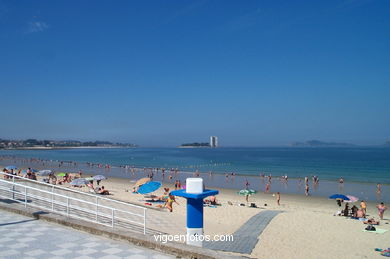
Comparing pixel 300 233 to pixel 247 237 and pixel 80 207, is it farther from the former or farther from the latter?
pixel 80 207

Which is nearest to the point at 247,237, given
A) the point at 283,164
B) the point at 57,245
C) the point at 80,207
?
the point at 80,207

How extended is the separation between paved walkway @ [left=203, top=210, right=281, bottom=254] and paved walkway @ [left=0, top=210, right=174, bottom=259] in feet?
14.1

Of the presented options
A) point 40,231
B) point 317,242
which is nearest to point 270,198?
point 317,242

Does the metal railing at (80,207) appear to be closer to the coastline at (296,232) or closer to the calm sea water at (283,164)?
the coastline at (296,232)

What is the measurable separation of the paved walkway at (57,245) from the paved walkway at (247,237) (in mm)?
4298

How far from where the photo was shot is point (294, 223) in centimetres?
1309

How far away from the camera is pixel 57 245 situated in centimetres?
545

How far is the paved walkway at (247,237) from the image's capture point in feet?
29.9

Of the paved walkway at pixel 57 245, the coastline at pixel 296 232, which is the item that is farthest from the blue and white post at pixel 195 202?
the coastline at pixel 296 232

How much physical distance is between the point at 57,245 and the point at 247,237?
692cm

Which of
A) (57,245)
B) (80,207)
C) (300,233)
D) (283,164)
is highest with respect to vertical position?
(57,245)

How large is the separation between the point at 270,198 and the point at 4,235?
19763mm

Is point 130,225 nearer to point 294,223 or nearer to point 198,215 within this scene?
point 198,215

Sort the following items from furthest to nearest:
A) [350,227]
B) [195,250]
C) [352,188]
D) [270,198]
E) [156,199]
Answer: [352,188] → [270,198] → [156,199] → [350,227] → [195,250]
